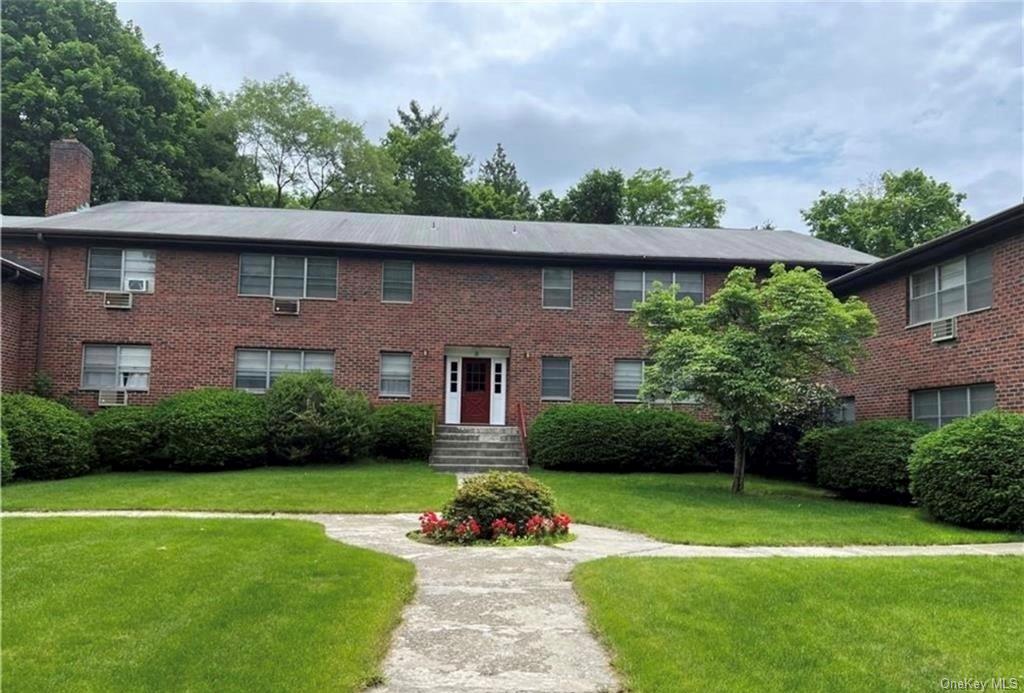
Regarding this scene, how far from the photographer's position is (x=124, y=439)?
15.9 meters

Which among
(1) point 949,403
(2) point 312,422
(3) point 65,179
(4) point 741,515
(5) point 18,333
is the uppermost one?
(3) point 65,179

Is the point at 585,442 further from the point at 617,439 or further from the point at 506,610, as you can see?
the point at 506,610

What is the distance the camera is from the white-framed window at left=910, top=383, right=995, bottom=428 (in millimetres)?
13422

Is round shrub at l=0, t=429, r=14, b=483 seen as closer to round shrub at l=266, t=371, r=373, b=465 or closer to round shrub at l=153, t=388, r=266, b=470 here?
round shrub at l=153, t=388, r=266, b=470

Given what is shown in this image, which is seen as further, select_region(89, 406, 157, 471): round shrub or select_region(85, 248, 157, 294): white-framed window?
select_region(85, 248, 157, 294): white-framed window

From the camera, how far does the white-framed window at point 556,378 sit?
1938 centimetres

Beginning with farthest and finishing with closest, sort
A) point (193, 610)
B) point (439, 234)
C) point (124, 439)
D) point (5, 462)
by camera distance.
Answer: point (439, 234)
point (124, 439)
point (5, 462)
point (193, 610)

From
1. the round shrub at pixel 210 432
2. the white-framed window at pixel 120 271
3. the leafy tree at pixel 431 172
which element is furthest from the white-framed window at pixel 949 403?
the leafy tree at pixel 431 172

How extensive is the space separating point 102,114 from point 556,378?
71.2 feet

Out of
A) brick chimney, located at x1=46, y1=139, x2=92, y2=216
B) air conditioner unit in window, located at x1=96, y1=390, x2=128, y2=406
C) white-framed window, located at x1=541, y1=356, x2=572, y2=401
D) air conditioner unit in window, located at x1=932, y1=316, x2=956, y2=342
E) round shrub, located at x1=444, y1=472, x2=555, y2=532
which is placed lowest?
round shrub, located at x1=444, y1=472, x2=555, y2=532

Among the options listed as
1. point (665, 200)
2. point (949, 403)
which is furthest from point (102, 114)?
point (949, 403)

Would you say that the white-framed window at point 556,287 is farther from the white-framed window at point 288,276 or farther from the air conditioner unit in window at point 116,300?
the air conditioner unit in window at point 116,300

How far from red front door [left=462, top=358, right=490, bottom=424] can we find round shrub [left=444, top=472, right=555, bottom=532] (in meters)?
10.2

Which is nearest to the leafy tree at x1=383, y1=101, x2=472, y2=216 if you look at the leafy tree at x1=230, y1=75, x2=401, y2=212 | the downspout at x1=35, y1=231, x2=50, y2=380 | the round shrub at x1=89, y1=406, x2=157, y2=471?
the leafy tree at x1=230, y1=75, x2=401, y2=212
